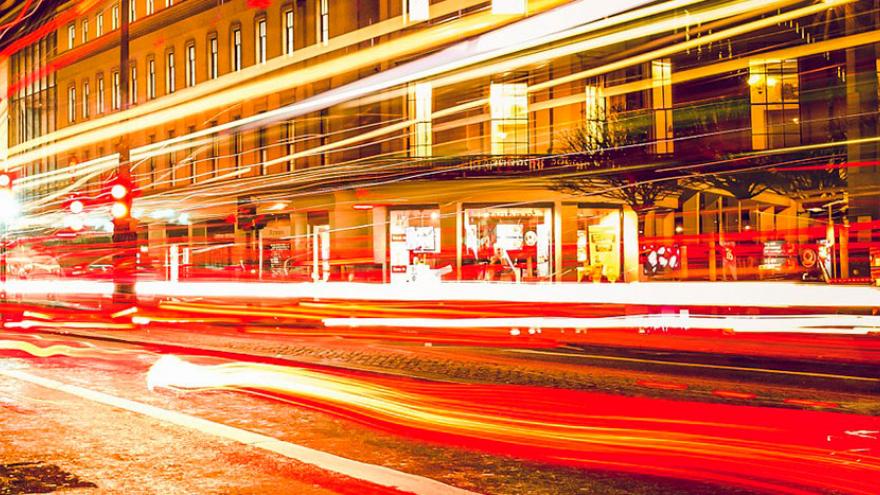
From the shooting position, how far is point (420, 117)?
3116cm

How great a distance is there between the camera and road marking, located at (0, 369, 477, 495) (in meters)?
6.09

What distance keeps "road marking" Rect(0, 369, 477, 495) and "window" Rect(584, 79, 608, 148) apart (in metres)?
20.4

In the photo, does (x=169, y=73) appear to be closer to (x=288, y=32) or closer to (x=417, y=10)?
(x=288, y=32)

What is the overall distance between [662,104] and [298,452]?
24.1 metres

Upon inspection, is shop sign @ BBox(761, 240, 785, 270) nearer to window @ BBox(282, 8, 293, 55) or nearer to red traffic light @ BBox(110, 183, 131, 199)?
red traffic light @ BBox(110, 183, 131, 199)

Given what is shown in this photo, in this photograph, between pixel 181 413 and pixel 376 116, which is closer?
pixel 181 413

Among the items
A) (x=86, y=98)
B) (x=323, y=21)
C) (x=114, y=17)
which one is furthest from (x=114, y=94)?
(x=323, y=21)

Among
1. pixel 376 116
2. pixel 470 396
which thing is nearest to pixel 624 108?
pixel 376 116

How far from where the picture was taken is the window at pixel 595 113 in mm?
28406

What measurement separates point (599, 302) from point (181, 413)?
42.9 feet

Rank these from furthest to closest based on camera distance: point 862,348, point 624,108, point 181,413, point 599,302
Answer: point 624,108, point 599,302, point 862,348, point 181,413

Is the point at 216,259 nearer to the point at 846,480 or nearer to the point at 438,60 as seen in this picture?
the point at 438,60

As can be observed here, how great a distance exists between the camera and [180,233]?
138 ft

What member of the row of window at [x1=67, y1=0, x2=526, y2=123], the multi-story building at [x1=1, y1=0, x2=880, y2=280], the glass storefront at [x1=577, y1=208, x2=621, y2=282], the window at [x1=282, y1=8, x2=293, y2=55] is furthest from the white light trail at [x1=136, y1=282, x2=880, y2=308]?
the window at [x1=282, y1=8, x2=293, y2=55]
